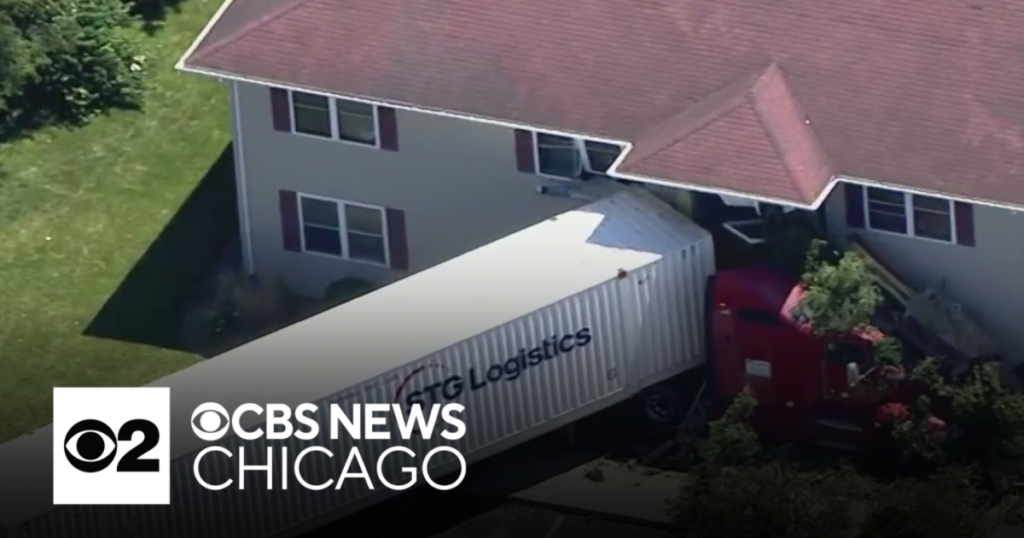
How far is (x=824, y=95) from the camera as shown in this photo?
39.8 metres

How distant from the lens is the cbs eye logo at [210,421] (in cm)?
3691

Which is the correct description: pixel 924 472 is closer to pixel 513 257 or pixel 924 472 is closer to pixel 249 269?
pixel 513 257

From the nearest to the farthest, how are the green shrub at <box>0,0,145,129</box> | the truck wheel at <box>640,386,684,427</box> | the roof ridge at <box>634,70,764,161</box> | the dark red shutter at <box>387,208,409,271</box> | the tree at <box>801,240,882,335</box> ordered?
the tree at <box>801,240,882,335</box> → the roof ridge at <box>634,70,764,161</box> → the truck wheel at <box>640,386,684,427</box> → the dark red shutter at <box>387,208,409,271</box> → the green shrub at <box>0,0,145,129</box>

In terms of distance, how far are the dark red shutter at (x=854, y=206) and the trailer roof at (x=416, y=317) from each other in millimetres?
2101

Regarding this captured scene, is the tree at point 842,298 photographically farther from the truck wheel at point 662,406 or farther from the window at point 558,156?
the window at point 558,156

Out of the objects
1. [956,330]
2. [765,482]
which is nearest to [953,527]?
[765,482]

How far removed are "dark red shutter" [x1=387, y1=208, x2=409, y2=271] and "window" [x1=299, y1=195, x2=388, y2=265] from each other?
118 millimetres

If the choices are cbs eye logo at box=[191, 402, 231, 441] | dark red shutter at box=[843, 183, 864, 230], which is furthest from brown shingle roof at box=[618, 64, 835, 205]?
cbs eye logo at box=[191, 402, 231, 441]

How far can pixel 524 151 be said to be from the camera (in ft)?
137

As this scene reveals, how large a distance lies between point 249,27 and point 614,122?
6.27 metres

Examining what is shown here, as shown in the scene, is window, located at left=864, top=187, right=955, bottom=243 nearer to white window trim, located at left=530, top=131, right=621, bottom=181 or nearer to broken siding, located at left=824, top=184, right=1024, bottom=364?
broken siding, located at left=824, top=184, right=1024, bottom=364

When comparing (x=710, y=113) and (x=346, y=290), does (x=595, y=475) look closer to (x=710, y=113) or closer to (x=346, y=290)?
(x=710, y=113)

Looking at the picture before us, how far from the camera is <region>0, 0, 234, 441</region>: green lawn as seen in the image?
43031 millimetres

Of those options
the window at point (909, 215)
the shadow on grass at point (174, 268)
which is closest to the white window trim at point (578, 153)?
the window at point (909, 215)
